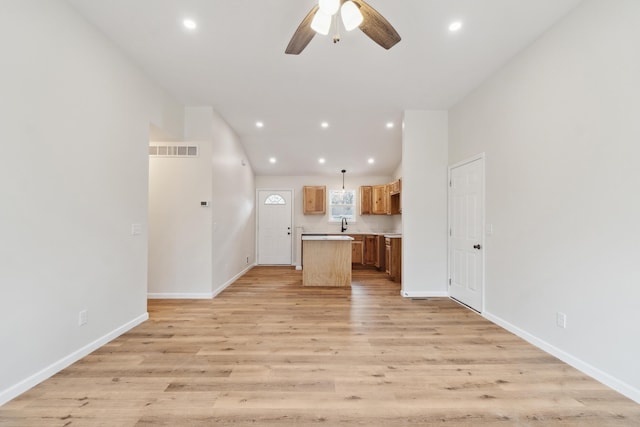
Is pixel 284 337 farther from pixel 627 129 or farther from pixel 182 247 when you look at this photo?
pixel 627 129

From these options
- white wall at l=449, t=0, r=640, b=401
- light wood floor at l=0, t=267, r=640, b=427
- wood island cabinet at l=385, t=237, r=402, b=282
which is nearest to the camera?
light wood floor at l=0, t=267, r=640, b=427

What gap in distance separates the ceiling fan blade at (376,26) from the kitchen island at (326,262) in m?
3.60

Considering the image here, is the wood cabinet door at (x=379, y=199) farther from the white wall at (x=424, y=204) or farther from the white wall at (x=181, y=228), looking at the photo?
the white wall at (x=181, y=228)

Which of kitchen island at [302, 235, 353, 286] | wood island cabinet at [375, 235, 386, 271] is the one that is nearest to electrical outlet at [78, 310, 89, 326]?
kitchen island at [302, 235, 353, 286]

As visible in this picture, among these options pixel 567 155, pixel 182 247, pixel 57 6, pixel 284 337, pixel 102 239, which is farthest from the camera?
pixel 182 247

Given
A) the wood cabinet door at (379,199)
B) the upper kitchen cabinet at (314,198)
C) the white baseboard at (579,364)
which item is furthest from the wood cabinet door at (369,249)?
the white baseboard at (579,364)

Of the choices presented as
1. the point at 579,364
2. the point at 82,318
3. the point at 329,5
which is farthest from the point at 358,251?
the point at 329,5

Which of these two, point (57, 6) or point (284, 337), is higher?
point (57, 6)

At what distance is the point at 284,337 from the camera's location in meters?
2.87

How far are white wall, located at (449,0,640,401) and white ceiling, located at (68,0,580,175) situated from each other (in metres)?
0.44

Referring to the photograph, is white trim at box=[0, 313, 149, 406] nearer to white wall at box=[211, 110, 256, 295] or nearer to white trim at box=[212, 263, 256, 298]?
white trim at box=[212, 263, 256, 298]

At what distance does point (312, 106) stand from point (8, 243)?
385 centimetres

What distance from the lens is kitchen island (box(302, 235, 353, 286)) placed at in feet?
17.0

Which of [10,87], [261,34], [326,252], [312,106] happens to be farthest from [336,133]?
[10,87]
